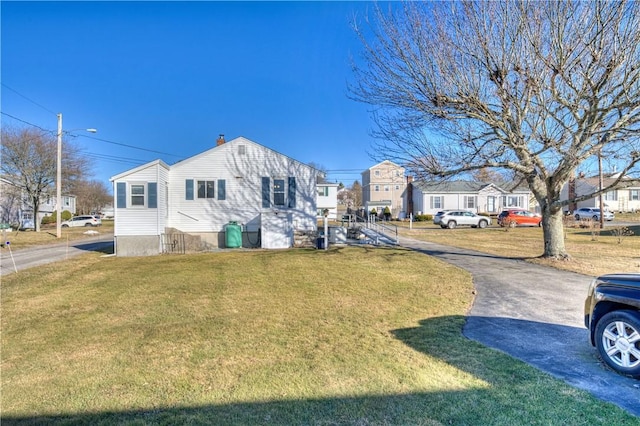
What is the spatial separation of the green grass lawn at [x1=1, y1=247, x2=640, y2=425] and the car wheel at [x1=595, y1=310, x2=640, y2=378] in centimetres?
72

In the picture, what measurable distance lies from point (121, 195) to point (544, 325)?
1569cm

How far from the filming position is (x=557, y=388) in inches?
126

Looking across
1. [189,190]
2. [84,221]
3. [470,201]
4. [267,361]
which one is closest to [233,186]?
[189,190]

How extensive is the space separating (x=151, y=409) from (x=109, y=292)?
19.8ft

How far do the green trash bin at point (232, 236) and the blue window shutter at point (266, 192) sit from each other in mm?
1842

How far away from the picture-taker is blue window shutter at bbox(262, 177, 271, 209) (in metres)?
17.7

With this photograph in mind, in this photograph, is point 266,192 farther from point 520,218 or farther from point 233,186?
point 520,218

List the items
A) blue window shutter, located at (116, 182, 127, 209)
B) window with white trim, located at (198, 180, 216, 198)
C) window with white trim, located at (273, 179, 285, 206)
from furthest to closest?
window with white trim, located at (273, 179, 285, 206) → window with white trim, located at (198, 180, 216, 198) → blue window shutter, located at (116, 182, 127, 209)

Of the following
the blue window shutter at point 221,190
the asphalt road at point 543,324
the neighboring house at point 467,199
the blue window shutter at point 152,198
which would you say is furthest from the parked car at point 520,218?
the blue window shutter at point 152,198

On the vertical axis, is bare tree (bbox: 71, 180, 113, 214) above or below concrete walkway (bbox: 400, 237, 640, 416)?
above

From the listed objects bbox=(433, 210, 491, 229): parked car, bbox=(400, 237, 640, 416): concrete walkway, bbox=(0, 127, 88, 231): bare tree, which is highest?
bbox=(0, 127, 88, 231): bare tree

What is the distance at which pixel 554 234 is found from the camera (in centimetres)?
1128

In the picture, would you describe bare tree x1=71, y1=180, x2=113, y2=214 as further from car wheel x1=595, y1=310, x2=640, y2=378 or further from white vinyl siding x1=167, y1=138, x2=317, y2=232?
car wheel x1=595, y1=310, x2=640, y2=378

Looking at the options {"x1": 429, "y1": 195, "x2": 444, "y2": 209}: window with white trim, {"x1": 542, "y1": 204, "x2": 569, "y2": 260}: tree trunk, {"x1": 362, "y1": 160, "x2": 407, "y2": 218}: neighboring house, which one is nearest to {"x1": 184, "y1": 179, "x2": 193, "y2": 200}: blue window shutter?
{"x1": 542, "y1": 204, "x2": 569, "y2": 260}: tree trunk
